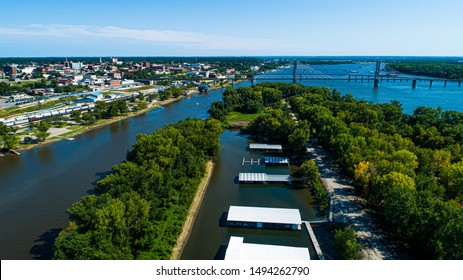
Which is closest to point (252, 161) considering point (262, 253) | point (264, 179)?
point (264, 179)

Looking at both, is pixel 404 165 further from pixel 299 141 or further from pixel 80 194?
pixel 80 194

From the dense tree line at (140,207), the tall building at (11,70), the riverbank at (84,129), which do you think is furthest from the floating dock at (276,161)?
the tall building at (11,70)

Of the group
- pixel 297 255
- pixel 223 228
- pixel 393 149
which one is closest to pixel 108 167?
pixel 223 228

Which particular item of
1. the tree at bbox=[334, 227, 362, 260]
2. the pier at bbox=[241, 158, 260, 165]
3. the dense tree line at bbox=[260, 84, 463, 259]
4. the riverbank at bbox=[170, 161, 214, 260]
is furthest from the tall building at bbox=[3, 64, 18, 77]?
the tree at bbox=[334, 227, 362, 260]

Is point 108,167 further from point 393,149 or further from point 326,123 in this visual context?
point 393,149

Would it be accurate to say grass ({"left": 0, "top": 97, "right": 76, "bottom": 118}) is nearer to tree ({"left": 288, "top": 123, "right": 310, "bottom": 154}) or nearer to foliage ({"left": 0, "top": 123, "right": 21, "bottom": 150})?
foliage ({"left": 0, "top": 123, "right": 21, "bottom": 150})
